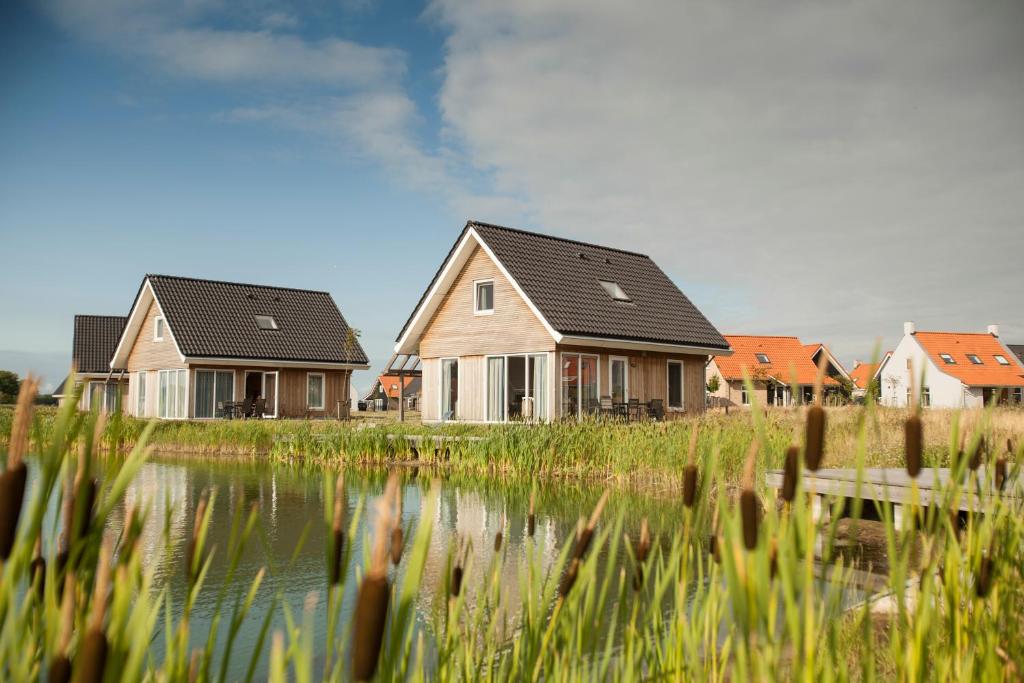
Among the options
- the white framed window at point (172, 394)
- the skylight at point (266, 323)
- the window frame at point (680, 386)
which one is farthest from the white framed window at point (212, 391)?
the window frame at point (680, 386)

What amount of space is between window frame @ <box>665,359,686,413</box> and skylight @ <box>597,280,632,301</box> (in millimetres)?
2229

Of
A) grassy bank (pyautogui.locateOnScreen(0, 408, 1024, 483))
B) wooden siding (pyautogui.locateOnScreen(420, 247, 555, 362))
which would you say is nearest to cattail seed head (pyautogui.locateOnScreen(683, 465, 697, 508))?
grassy bank (pyautogui.locateOnScreen(0, 408, 1024, 483))

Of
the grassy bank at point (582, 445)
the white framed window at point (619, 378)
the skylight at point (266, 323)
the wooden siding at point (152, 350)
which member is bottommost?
the grassy bank at point (582, 445)

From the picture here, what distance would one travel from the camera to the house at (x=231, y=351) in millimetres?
29156

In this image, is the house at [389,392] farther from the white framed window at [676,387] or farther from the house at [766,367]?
the white framed window at [676,387]

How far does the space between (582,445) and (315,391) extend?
2014 cm

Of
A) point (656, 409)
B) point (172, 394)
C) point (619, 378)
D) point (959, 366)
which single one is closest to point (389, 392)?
point (172, 394)

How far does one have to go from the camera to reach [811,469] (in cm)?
99

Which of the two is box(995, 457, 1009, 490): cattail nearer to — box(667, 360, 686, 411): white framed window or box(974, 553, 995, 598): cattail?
box(974, 553, 995, 598): cattail

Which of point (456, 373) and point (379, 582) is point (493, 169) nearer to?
point (456, 373)

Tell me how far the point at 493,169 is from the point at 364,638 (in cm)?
1699

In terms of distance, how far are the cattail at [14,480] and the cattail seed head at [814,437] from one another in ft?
2.87

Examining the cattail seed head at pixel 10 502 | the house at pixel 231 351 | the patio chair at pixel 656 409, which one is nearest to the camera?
the cattail seed head at pixel 10 502

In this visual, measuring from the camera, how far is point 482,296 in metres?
22.5
